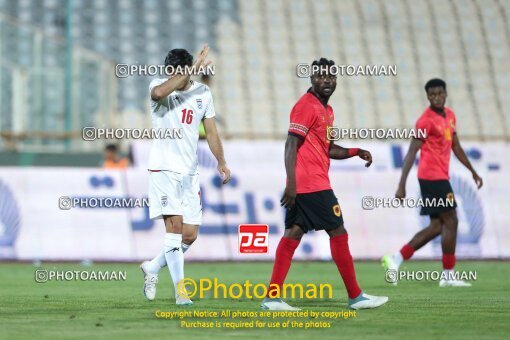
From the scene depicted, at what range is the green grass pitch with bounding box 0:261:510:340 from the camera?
7.46 metres

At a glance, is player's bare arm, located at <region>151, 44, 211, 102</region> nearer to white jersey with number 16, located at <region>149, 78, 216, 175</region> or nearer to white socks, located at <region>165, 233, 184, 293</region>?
white jersey with number 16, located at <region>149, 78, 216, 175</region>

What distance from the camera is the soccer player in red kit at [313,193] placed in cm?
932

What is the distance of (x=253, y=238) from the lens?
32.0 ft

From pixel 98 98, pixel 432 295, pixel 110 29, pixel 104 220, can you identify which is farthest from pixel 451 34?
pixel 432 295

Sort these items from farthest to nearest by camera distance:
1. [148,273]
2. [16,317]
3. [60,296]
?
[60,296] < [148,273] < [16,317]

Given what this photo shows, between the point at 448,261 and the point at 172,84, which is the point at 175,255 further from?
the point at 448,261

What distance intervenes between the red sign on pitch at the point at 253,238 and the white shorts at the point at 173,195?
A: 583mm

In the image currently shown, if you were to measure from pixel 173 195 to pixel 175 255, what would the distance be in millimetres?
530

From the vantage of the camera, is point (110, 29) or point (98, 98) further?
point (110, 29)

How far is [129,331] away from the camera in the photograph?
7516 millimetres

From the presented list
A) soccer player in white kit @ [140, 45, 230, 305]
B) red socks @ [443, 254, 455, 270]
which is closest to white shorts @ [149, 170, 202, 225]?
soccer player in white kit @ [140, 45, 230, 305]

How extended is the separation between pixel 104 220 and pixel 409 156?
6.28 metres

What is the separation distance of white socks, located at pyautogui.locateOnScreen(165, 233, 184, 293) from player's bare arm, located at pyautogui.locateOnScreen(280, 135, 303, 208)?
115 centimetres

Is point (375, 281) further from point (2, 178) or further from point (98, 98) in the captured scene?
point (98, 98)
